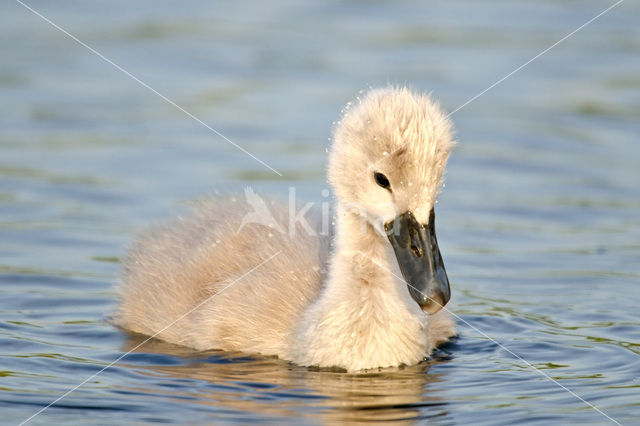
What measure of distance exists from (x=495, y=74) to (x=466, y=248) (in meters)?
3.72

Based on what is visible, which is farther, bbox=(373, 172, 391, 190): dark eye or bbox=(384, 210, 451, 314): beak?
bbox=(373, 172, 391, 190): dark eye

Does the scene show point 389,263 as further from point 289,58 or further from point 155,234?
point 289,58

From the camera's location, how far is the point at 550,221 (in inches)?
393

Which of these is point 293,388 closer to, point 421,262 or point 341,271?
point 341,271

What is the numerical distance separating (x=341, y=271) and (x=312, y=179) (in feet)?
11.1

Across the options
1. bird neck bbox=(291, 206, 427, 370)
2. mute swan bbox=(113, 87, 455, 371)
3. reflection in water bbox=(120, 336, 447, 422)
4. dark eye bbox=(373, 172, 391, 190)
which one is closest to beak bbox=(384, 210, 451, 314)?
mute swan bbox=(113, 87, 455, 371)

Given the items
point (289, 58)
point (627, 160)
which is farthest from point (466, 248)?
point (289, 58)

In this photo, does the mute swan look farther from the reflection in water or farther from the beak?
the reflection in water

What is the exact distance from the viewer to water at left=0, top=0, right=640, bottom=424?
6.77 metres

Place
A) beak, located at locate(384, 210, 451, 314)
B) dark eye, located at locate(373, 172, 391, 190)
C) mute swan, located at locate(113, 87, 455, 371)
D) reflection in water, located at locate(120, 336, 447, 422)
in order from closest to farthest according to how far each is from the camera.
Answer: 1. reflection in water, located at locate(120, 336, 447, 422)
2. beak, located at locate(384, 210, 451, 314)
3. mute swan, located at locate(113, 87, 455, 371)
4. dark eye, located at locate(373, 172, 391, 190)

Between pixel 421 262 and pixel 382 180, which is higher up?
pixel 382 180

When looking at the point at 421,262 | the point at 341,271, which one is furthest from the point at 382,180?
the point at 341,271

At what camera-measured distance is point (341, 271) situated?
7.28 metres

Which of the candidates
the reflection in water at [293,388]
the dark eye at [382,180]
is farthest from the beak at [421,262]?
the reflection in water at [293,388]
